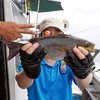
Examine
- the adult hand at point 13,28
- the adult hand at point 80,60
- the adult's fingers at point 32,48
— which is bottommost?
the adult hand at point 80,60

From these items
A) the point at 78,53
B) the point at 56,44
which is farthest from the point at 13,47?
the point at 78,53

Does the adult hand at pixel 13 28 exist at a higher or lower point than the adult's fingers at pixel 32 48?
higher

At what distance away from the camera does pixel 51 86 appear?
1.58 m

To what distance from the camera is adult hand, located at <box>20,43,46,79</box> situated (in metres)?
1.25

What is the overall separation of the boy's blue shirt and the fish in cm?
34

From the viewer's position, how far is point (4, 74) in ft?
5.57

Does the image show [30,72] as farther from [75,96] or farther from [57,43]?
[75,96]

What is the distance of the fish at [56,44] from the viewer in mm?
1278

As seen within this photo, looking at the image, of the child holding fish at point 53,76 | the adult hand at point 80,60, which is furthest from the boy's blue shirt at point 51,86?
the adult hand at point 80,60

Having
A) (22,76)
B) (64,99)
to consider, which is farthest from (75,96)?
(22,76)

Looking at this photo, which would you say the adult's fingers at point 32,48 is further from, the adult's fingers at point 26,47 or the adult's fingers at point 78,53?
the adult's fingers at point 78,53

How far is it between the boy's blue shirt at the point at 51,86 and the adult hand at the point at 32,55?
30 centimetres

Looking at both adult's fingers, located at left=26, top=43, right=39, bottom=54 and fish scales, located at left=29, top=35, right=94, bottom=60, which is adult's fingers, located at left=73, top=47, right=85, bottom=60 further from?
adult's fingers, located at left=26, top=43, right=39, bottom=54

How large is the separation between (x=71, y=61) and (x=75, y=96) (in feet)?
8.74
